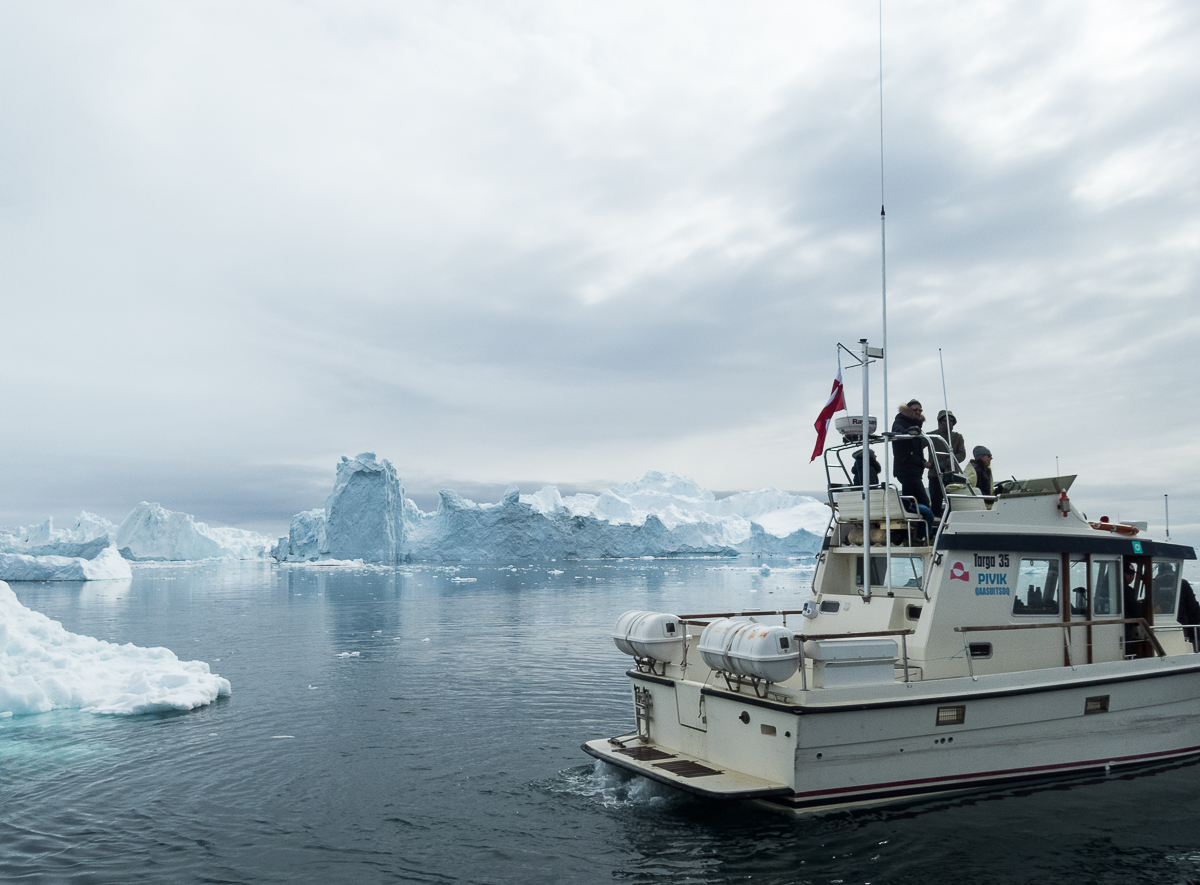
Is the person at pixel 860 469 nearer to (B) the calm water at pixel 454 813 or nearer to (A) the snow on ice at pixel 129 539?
(B) the calm water at pixel 454 813

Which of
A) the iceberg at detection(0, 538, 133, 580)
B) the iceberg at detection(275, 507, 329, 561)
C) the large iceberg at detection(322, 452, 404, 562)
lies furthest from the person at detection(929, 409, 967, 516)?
the iceberg at detection(275, 507, 329, 561)

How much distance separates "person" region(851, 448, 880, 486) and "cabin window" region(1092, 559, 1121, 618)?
2.90 metres

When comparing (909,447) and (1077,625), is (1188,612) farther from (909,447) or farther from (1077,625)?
(909,447)

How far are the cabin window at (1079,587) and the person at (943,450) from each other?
1725 millimetres

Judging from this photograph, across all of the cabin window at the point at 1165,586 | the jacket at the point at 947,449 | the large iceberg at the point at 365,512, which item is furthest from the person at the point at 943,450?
the large iceberg at the point at 365,512

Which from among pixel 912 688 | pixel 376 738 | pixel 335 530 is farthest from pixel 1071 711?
pixel 335 530

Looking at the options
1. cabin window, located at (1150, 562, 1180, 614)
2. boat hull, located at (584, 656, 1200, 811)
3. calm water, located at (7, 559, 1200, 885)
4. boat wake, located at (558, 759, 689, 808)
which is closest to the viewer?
calm water, located at (7, 559, 1200, 885)

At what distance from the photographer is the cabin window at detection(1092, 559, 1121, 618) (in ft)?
34.2

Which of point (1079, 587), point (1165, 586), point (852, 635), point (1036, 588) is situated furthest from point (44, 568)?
point (1165, 586)

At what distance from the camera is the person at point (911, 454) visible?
10.3m

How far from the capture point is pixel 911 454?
33.8 feet

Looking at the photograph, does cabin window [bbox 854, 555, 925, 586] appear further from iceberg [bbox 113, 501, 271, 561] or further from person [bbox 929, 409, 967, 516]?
iceberg [bbox 113, 501, 271, 561]

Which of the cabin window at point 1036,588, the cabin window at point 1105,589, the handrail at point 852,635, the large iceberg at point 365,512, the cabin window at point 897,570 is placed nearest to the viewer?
the handrail at point 852,635

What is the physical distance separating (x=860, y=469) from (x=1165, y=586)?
4.81 metres
